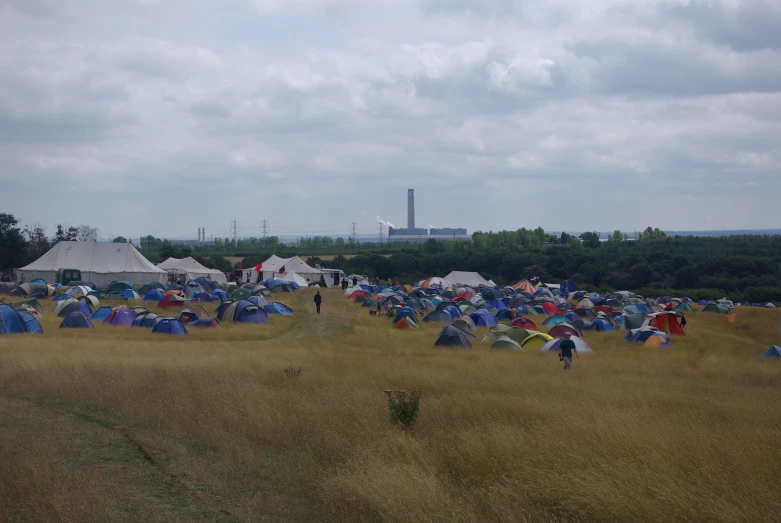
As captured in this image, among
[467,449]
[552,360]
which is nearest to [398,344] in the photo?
[552,360]

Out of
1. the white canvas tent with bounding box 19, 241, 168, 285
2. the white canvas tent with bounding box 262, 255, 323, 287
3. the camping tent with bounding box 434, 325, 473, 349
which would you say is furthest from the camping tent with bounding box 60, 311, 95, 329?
the white canvas tent with bounding box 262, 255, 323, 287

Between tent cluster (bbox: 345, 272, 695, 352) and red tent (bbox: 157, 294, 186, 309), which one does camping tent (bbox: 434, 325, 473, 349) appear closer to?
tent cluster (bbox: 345, 272, 695, 352)

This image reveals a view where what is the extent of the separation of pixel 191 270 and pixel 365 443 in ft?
173

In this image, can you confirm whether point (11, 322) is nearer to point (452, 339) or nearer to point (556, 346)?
point (452, 339)

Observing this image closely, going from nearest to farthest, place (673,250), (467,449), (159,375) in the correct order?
1. (467,449)
2. (159,375)
3. (673,250)

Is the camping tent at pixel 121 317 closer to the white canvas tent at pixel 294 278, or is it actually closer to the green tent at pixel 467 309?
the green tent at pixel 467 309

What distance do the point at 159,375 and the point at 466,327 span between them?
17954 millimetres

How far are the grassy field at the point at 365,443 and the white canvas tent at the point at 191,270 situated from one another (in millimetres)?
41971

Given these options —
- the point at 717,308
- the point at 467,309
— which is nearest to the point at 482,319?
the point at 467,309

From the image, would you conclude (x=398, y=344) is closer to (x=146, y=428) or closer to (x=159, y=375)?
(x=159, y=375)

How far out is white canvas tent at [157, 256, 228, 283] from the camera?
56844 mm

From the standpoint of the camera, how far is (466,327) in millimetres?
28750

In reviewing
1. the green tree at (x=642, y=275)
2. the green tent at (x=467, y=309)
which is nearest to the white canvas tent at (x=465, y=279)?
the green tree at (x=642, y=275)

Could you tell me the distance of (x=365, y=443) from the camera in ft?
25.8
